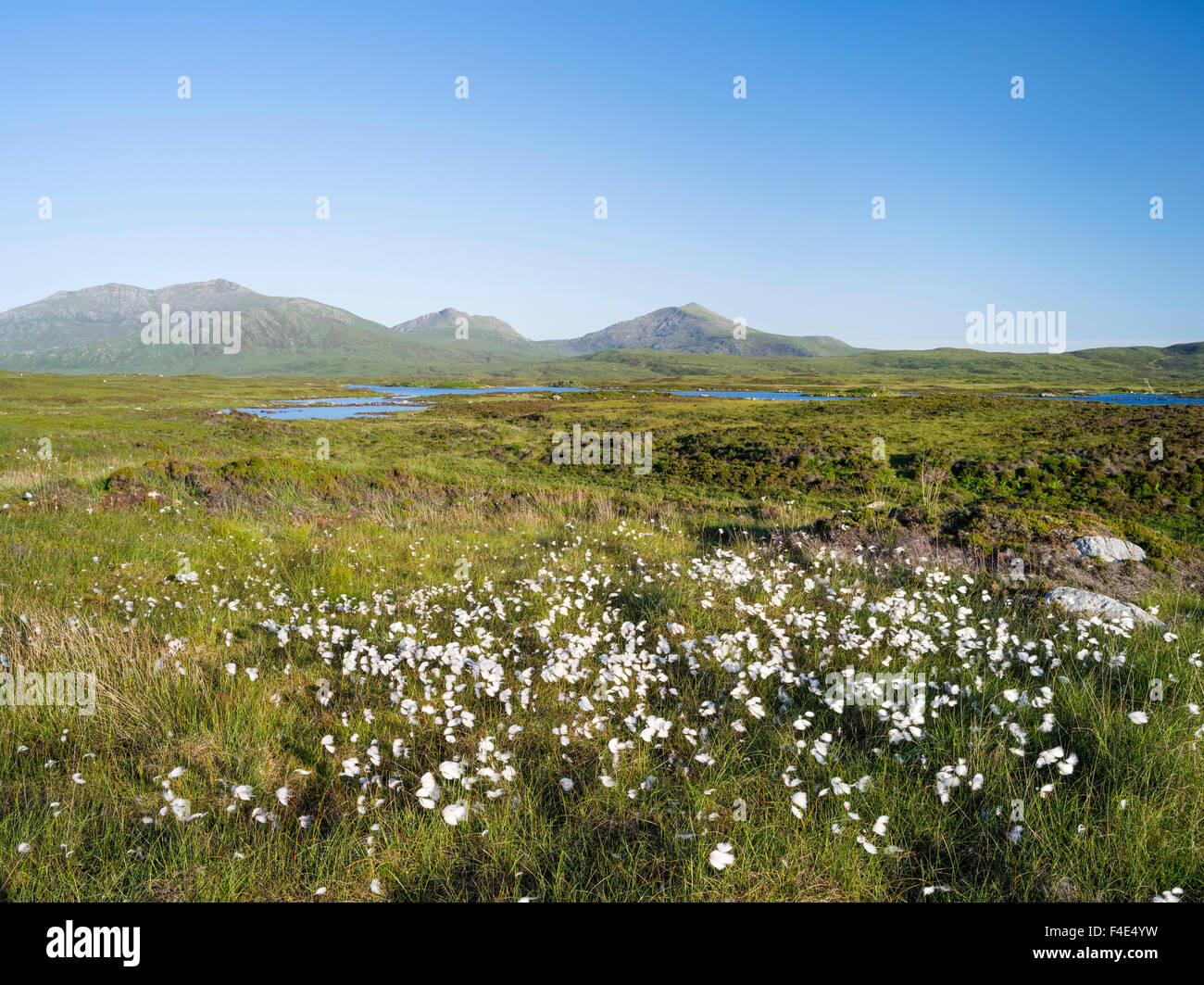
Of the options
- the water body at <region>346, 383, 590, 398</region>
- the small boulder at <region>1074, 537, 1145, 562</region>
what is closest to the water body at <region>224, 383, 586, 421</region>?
the water body at <region>346, 383, 590, 398</region>

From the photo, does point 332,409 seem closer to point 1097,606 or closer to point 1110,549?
point 1110,549

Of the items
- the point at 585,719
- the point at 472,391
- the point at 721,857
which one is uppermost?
the point at 472,391

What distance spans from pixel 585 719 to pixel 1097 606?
6893 millimetres

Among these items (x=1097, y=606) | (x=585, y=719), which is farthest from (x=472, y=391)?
(x=585, y=719)

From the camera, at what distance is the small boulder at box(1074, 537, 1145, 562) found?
1090 centimetres

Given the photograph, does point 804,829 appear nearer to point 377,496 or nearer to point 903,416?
point 377,496

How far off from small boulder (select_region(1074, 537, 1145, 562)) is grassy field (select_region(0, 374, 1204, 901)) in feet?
0.82

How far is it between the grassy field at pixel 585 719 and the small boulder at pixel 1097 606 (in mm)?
338

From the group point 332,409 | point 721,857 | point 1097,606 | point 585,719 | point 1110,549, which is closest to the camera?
point 721,857

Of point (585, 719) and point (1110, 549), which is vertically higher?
point (1110, 549)

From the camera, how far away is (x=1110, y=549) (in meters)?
11.1

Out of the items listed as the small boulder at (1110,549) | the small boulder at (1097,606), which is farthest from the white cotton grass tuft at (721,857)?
the small boulder at (1110,549)

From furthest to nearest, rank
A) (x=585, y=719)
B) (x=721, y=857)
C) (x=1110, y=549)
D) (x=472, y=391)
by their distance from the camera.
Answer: (x=472, y=391)
(x=1110, y=549)
(x=585, y=719)
(x=721, y=857)
